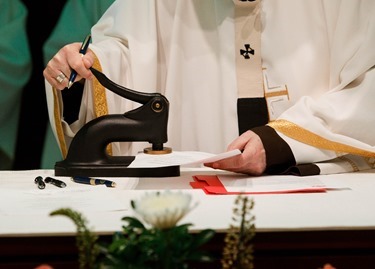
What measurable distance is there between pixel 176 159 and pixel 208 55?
86cm

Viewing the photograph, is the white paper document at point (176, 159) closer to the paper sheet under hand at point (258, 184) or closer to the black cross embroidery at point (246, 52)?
the paper sheet under hand at point (258, 184)

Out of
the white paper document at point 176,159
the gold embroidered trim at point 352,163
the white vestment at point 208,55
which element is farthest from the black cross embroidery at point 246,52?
the white paper document at point 176,159

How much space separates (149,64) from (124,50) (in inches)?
4.4

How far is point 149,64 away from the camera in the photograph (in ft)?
9.53

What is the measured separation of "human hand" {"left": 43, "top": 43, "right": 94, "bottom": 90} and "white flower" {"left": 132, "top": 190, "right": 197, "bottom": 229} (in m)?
1.45

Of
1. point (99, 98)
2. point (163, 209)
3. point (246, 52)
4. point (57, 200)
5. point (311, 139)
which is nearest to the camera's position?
point (163, 209)

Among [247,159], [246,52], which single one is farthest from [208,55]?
[247,159]

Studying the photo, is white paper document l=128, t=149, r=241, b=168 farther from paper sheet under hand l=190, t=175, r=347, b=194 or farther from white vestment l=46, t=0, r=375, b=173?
white vestment l=46, t=0, r=375, b=173

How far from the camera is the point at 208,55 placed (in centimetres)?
296

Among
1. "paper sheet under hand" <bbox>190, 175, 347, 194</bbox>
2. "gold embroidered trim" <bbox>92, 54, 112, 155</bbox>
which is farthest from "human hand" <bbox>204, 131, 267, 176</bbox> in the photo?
"gold embroidered trim" <bbox>92, 54, 112, 155</bbox>

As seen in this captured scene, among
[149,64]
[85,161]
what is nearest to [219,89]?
[149,64]

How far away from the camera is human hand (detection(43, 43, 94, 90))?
7.90 ft

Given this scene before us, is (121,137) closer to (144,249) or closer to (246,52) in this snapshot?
(246,52)

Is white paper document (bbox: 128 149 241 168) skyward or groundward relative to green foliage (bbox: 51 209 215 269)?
skyward
